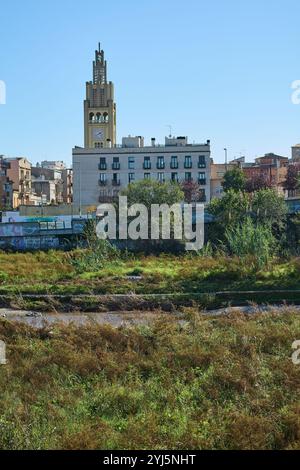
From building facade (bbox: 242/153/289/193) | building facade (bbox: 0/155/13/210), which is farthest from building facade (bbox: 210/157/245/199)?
building facade (bbox: 0/155/13/210)

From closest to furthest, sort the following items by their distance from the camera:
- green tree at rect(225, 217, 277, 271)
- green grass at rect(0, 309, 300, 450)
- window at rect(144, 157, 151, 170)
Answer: green grass at rect(0, 309, 300, 450), green tree at rect(225, 217, 277, 271), window at rect(144, 157, 151, 170)

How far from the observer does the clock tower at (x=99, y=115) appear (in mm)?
90812

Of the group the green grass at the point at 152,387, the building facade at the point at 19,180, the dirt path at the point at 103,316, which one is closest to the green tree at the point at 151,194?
the dirt path at the point at 103,316

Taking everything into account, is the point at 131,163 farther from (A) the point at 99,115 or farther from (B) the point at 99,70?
(B) the point at 99,70

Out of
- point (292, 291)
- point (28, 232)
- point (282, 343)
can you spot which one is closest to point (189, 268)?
point (292, 291)

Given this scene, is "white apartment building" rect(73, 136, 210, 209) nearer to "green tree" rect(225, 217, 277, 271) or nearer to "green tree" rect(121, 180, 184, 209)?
"green tree" rect(121, 180, 184, 209)

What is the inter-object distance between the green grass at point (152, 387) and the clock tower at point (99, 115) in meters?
75.3

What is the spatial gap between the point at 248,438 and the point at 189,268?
823 inches

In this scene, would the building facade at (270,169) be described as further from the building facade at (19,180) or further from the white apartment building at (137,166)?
the building facade at (19,180)

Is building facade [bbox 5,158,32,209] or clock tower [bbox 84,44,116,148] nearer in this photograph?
clock tower [bbox 84,44,116,148]

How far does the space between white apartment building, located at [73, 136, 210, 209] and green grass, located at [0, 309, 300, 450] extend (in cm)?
6397

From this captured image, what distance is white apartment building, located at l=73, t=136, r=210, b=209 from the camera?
260 ft

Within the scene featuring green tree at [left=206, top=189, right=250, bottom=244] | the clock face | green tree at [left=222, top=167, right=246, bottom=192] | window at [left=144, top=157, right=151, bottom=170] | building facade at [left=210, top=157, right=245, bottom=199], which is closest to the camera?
green tree at [left=206, top=189, right=250, bottom=244]
